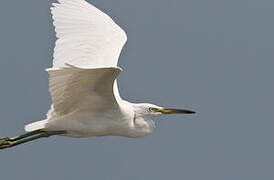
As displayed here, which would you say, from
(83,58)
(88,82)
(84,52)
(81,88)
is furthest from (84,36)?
(88,82)

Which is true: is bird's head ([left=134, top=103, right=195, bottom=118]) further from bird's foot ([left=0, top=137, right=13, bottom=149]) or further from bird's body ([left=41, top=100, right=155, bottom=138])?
bird's foot ([left=0, top=137, right=13, bottom=149])

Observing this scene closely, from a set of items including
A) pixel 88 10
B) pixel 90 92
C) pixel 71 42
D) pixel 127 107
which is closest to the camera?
pixel 90 92

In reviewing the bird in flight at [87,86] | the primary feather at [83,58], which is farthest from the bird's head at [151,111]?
the primary feather at [83,58]

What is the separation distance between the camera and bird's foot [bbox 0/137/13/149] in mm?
10656

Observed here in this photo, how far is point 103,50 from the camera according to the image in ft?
38.8

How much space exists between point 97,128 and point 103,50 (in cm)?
208

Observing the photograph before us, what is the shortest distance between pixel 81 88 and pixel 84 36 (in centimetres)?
276

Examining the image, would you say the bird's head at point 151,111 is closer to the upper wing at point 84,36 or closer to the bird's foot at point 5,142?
the upper wing at point 84,36

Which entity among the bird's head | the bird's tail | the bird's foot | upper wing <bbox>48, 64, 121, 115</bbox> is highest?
upper wing <bbox>48, 64, 121, 115</bbox>

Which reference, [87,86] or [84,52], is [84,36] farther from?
[87,86]

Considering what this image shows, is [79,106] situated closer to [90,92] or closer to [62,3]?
[90,92]

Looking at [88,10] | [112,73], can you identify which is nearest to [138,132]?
[112,73]

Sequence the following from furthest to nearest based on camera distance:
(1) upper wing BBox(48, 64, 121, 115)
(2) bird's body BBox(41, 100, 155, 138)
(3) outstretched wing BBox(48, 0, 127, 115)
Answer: (2) bird's body BBox(41, 100, 155, 138), (3) outstretched wing BBox(48, 0, 127, 115), (1) upper wing BBox(48, 64, 121, 115)

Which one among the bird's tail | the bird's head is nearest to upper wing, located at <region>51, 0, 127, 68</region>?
the bird's head
